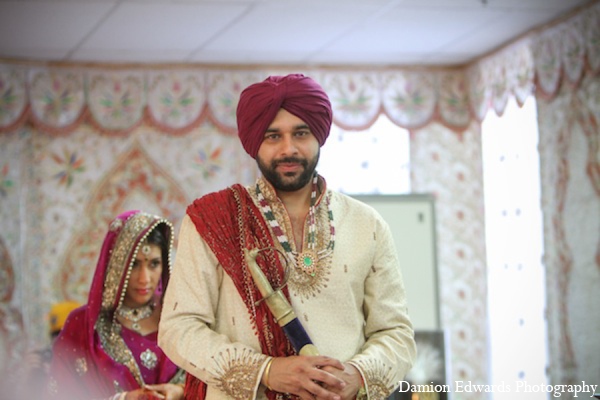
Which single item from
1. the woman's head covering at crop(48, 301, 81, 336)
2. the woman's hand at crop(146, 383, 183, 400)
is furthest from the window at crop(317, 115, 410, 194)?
the woman's hand at crop(146, 383, 183, 400)

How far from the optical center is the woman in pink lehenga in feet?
9.62

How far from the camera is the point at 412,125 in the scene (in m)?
5.79

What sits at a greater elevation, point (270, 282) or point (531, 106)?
point (531, 106)

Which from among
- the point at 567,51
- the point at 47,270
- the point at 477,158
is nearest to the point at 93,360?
the point at 47,270

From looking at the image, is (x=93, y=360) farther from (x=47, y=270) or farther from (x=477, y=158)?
(x=477, y=158)

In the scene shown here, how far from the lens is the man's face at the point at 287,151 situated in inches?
82.5

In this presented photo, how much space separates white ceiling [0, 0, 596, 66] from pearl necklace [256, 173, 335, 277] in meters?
2.32

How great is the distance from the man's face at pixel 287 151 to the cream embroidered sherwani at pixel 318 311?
87mm

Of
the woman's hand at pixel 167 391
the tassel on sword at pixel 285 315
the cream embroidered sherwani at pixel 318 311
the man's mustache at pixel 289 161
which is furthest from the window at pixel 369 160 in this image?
the tassel on sword at pixel 285 315

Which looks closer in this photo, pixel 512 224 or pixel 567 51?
pixel 567 51

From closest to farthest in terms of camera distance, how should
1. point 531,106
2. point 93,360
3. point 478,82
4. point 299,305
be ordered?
1. point 299,305
2. point 93,360
3. point 531,106
4. point 478,82

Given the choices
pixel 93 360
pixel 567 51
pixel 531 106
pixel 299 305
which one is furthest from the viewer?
pixel 531 106

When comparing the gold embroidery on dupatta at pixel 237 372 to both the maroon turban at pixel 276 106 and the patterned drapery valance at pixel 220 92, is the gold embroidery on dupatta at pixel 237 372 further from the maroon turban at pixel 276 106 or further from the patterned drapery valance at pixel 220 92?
the patterned drapery valance at pixel 220 92

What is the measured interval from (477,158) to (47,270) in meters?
2.80
